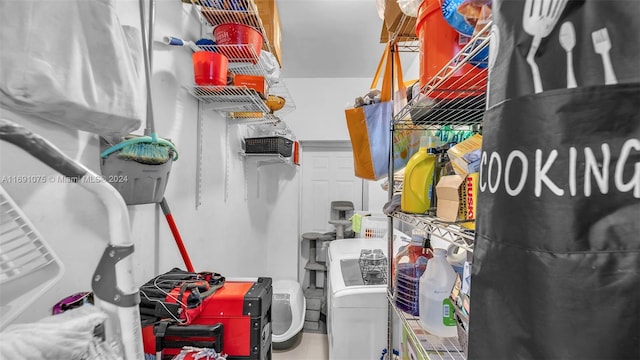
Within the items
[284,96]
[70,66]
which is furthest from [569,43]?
[284,96]

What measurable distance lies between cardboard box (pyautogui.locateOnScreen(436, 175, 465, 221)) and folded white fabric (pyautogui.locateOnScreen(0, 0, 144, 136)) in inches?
32.4

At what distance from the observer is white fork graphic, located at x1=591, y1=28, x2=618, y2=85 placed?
1.00ft

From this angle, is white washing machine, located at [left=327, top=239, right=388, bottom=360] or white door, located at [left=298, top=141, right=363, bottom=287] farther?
white door, located at [left=298, top=141, right=363, bottom=287]

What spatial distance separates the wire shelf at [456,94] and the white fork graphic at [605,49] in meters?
0.27

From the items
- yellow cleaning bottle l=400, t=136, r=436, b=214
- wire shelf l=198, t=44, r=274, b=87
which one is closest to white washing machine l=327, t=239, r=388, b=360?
yellow cleaning bottle l=400, t=136, r=436, b=214

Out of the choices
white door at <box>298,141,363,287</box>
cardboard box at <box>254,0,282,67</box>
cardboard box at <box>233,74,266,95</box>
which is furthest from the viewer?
white door at <box>298,141,363,287</box>

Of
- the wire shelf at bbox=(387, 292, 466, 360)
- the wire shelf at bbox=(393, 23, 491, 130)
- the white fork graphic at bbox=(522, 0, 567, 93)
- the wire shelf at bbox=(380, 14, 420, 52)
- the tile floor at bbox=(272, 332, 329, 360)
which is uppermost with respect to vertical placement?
the wire shelf at bbox=(380, 14, 420, 52)

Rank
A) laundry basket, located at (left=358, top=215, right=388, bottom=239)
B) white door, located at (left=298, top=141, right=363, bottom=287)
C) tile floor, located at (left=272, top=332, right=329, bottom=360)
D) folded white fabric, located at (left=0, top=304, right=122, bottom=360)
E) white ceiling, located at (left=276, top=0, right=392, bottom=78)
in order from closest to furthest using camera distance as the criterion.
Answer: folded white fabric, located at (left=0, top=304, right=122, bottom=360), white ceiling, located at (left=276, top=0, right=392, bottom=78), tile floor, located at (left=272, top=332, right=329, bottom=360), laundry basket, located at (left=358, top=215, right=388, bottom=239), white door, located at (left=298, top=141, right=363, bottom=287)

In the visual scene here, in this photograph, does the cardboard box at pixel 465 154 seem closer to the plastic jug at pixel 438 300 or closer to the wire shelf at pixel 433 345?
the plastic jug at pixel 438 300

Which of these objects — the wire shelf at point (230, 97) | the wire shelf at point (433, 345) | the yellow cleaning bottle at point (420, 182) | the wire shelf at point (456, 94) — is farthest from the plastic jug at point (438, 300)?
the wire shelf at point (230, 97)

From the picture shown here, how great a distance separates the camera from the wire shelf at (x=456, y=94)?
0.68m

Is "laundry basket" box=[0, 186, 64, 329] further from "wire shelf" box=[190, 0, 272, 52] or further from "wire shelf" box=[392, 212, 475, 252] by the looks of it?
"wire shelf" box=[190, 0, 272, 52]

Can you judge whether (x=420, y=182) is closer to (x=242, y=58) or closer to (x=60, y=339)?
(x=60, y=339)

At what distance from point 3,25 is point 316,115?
119 inches
